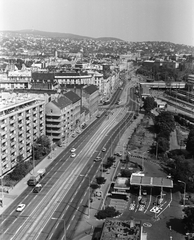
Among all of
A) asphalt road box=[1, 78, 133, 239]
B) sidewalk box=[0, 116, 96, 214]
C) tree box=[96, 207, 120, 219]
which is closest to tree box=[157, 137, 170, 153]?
asphalt road box=[1, 78, 133, 239]

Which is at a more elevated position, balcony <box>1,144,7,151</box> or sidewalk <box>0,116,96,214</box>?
balcony <box>1,144,7,151</box>

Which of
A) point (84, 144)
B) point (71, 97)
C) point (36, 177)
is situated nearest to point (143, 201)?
point (36, 177)

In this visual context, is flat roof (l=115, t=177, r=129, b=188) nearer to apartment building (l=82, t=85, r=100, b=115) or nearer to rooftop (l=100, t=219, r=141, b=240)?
rooftop (l=100, t=219, r=141, b=240)

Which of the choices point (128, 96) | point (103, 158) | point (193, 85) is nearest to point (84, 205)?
point (103, 158)

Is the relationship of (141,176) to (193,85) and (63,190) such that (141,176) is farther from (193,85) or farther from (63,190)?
(193,85)

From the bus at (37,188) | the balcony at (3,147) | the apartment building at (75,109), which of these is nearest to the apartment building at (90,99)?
the apartment building at (75,109)

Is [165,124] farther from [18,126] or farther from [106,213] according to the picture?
[106,213]
